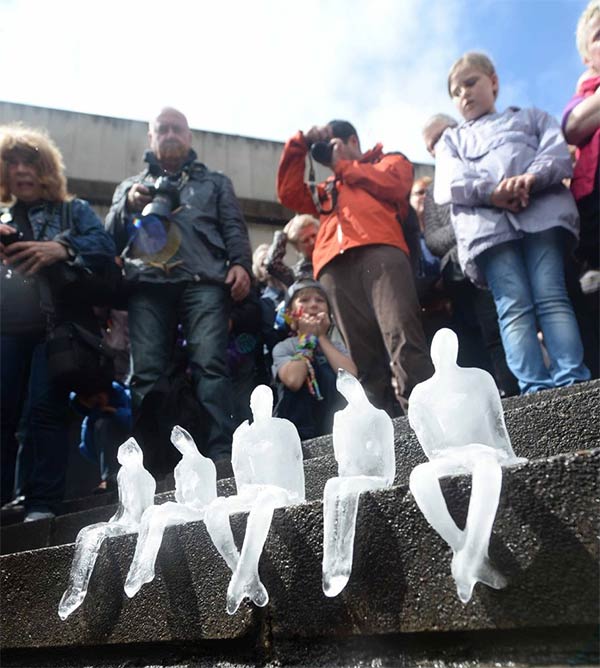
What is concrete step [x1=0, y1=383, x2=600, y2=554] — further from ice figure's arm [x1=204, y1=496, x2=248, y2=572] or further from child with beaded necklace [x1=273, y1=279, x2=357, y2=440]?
child with beaded necklace [x1=273, y1=279, x2=357, y2=440]

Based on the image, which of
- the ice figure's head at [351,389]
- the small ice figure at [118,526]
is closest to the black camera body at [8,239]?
the small ice figure at [118,526]

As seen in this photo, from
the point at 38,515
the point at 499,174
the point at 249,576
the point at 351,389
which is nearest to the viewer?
the point at 249,576

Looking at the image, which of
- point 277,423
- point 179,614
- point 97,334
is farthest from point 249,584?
point 97,334

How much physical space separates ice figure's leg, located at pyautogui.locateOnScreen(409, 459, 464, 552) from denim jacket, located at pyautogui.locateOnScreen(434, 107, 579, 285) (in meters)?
1.80

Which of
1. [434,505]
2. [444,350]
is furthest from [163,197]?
[434,505]

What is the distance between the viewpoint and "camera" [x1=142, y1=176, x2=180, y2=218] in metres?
3.50

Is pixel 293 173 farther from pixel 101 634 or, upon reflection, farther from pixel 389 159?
pixel 101 634

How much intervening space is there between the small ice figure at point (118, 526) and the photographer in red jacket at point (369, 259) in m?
1.28

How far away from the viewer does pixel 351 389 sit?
155 cm

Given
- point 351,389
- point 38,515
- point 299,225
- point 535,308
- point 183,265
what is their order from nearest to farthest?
point 351,389 → point 535,308 → point 38,515 → point 183,265 → point 299,225

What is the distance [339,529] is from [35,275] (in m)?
2.39

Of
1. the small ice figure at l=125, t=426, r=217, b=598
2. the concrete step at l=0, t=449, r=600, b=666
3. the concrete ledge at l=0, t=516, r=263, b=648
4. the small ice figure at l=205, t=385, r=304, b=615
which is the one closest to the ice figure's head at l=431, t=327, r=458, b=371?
the concrete step at l=0, t=449, r=600, b=666

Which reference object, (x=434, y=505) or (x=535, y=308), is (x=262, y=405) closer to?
(x=434, y=505)

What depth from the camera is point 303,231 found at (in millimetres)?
4281
